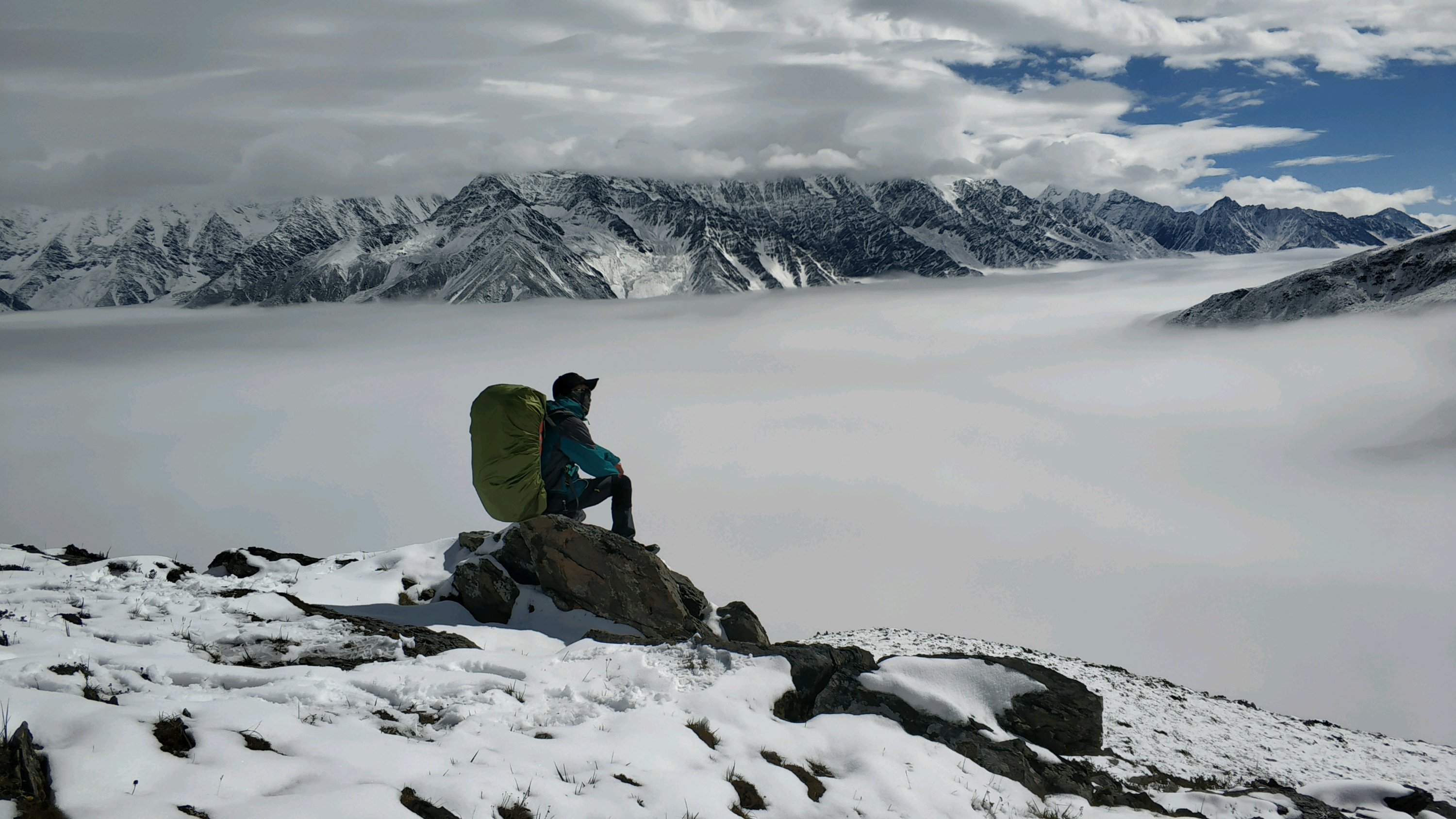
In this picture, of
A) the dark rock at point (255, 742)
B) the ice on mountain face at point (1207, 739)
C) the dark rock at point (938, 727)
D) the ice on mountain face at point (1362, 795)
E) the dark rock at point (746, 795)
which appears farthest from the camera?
the ice on mountain face at point (1207, 739)

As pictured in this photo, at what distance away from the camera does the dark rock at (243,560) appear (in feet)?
46.5

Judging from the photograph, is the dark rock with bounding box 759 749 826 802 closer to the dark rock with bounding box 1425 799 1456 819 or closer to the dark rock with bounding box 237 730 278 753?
the dark rock with bounding box 237 730 278 753

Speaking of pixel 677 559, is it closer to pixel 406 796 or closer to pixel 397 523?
pixel 397 523

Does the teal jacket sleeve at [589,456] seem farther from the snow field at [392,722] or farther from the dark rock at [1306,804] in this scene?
the dark rock at [1306,804]

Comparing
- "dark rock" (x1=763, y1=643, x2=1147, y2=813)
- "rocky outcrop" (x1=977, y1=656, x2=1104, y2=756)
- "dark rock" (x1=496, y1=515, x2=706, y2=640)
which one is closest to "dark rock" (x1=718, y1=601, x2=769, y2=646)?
"dark rock" (x1=496, y1=515, x2=706, y2=640)

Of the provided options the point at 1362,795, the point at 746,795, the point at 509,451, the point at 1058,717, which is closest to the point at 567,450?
the point at 509,451

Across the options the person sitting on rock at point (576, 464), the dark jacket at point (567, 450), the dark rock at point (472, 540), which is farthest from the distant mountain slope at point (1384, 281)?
the dark rock at point (472, 540)

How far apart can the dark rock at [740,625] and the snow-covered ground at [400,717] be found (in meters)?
3.40

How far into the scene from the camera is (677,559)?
152875 millimetres

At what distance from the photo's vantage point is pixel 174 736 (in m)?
6.03

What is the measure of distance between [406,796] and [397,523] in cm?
20159

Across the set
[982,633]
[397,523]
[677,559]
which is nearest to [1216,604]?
[982,633]

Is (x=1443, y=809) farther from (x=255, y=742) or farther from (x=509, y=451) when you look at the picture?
(x=255, y=742)

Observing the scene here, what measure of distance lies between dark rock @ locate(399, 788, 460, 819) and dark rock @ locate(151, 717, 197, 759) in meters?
1.78
